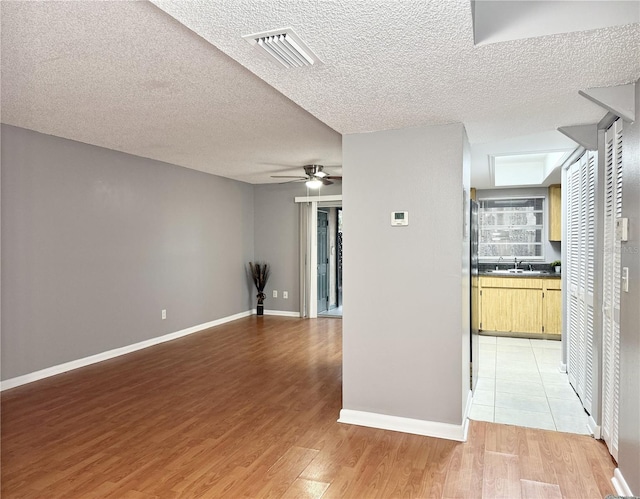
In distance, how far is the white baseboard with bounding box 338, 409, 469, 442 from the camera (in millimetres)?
3016

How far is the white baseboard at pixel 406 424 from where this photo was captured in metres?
3.02

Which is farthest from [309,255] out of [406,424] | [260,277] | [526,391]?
[406,424]

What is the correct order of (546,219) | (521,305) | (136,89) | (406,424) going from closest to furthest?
1. (136,89)
2. (406,424)
3. (521,305)
4. (546,219)

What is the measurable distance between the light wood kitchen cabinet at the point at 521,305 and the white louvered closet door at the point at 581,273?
6.40ft

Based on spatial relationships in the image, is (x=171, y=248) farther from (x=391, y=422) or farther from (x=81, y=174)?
(x=391, y=422)

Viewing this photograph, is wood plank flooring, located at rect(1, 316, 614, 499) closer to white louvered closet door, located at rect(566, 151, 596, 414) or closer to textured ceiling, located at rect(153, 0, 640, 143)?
white louvered closet door, located at rect(566, 151, 596, 414)

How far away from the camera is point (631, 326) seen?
226cm

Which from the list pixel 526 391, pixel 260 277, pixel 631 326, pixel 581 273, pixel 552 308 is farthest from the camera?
pixel 260 277

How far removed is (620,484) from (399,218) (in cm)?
201

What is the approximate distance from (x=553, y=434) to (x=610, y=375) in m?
0.65

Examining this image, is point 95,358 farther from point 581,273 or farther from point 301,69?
point 581,273

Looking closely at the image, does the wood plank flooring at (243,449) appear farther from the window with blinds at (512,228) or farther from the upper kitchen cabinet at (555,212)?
the window with blinds at (512,228)

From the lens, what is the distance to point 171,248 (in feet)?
19.9

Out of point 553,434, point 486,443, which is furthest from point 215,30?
point 553,434
